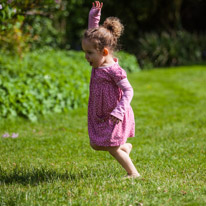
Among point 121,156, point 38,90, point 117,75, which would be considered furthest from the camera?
point 38,90

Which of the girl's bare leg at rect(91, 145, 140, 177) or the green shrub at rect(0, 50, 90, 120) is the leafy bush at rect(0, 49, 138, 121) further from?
the girl's bare leg at rect(91, 145, 140, 177)

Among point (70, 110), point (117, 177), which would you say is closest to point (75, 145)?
point (117, 177)

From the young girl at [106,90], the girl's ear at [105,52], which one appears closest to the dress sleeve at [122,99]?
the young girl at [106,90]

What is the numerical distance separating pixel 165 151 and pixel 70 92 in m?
3.20

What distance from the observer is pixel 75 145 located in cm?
500

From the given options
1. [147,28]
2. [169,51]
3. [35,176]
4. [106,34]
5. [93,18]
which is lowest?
[169,51]

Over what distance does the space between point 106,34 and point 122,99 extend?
23.4 inches

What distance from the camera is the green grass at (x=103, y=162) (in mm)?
2934

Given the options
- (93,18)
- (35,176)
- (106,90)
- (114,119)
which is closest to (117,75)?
(106,90)

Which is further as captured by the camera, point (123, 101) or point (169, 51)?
point (169, 51)

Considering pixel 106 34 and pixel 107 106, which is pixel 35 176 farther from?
pixel 106 34

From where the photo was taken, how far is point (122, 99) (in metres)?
3.16

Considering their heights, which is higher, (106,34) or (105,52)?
(106,34)

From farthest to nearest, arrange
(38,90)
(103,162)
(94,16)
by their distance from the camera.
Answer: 1. (38,90)
2. (103,162)
3. (94,16)
